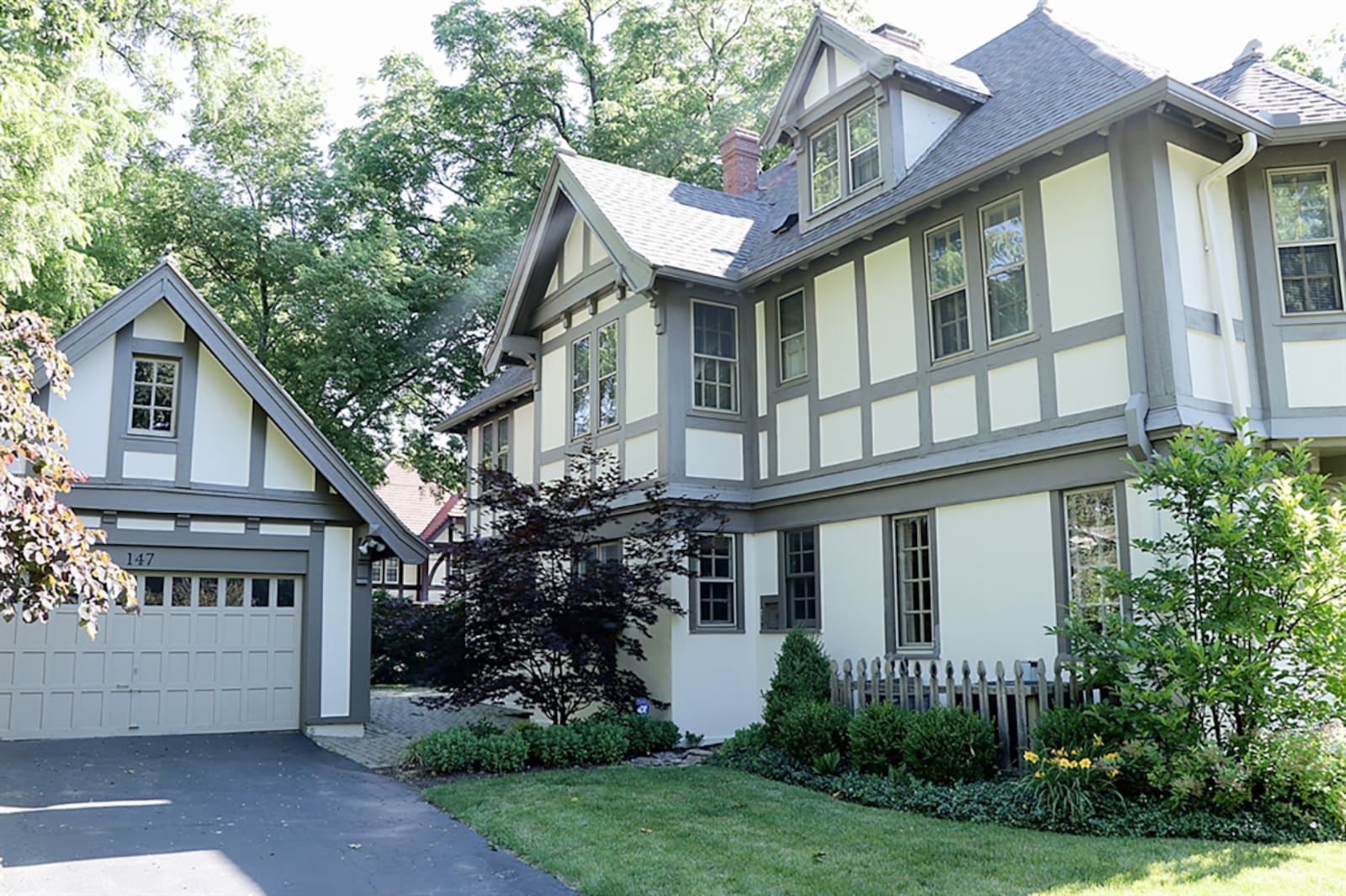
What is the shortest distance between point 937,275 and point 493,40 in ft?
72.1

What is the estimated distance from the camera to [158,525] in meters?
15.8

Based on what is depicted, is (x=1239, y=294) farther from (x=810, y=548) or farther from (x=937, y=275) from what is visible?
(x=810, y=548)

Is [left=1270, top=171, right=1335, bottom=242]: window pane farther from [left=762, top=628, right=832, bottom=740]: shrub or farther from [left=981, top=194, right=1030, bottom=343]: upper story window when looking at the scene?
[left=762, top=628, right=832, bottom=740]: shrub

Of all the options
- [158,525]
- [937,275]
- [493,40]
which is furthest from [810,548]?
[493,40]

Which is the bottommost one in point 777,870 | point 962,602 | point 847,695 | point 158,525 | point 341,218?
point 777,870

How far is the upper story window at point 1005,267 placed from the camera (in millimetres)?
11922

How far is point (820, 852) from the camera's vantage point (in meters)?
8.39

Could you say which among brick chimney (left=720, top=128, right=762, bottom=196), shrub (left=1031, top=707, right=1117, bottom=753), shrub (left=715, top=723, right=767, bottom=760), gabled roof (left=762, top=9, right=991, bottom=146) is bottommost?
shrub (left=715, top=723, right=767, bottom=760)

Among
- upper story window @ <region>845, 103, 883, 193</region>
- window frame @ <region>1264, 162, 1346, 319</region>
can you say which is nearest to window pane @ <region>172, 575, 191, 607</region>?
upper story window @ <region>845, 103, 883, 193</region>

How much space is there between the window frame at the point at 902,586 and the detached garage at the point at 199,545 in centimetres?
730

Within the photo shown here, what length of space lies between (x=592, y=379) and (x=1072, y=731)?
32.5 feet

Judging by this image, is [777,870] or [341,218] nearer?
[777,870]

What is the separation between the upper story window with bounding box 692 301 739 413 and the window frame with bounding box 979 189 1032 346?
4.35 meters

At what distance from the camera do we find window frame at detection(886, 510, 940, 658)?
12.6m
